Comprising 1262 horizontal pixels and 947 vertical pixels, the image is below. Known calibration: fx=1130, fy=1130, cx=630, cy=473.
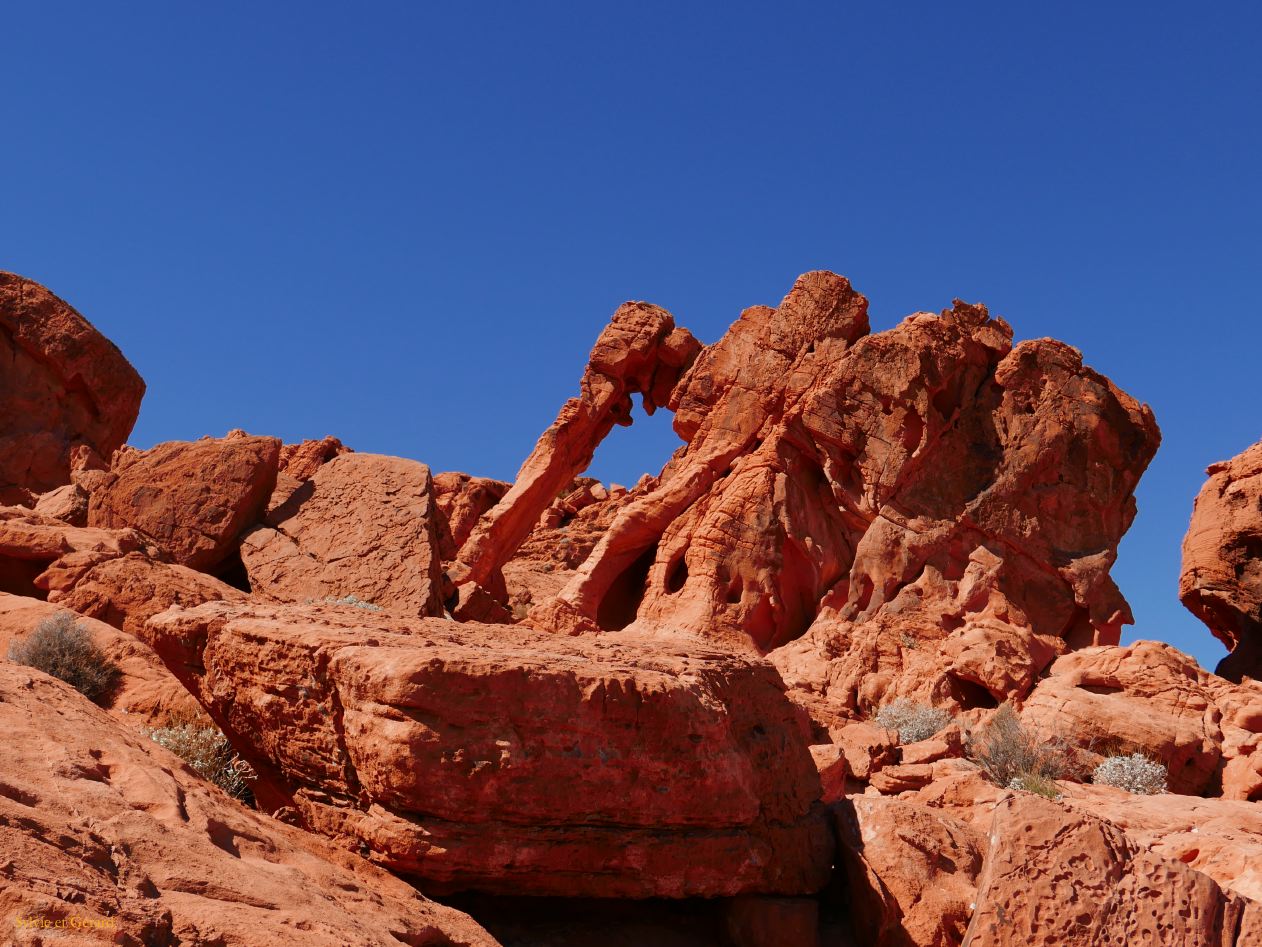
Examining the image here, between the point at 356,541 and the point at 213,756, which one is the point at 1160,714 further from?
the point at 213,756

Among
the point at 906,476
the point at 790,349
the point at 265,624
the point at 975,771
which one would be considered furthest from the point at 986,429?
the point at 265,624

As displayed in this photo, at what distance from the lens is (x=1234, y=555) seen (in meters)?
18.8

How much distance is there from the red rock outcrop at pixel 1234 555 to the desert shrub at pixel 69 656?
17167 mm

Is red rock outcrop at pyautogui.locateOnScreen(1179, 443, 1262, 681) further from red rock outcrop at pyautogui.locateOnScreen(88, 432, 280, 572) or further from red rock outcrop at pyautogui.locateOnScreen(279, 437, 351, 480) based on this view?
red rock outcrop at pyautogui.locateOnScreen(279, 437, 351, 480)

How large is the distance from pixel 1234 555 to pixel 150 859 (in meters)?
18.9

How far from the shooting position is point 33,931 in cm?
313

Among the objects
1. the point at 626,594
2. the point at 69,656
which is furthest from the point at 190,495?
the point at 626,594

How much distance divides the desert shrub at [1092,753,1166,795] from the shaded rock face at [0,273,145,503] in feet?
57.4

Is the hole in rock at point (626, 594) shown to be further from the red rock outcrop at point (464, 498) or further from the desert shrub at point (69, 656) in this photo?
the desert shrub at point (69, 656)

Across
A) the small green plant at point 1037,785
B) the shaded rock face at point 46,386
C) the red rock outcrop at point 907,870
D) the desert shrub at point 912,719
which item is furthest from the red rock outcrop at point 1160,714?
the shaded rock face at point 46,386

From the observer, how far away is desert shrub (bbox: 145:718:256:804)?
6.73 m

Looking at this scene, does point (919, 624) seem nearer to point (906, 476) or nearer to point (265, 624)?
point (906, 476)

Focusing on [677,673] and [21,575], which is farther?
[21,575]

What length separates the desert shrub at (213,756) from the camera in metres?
6.73
